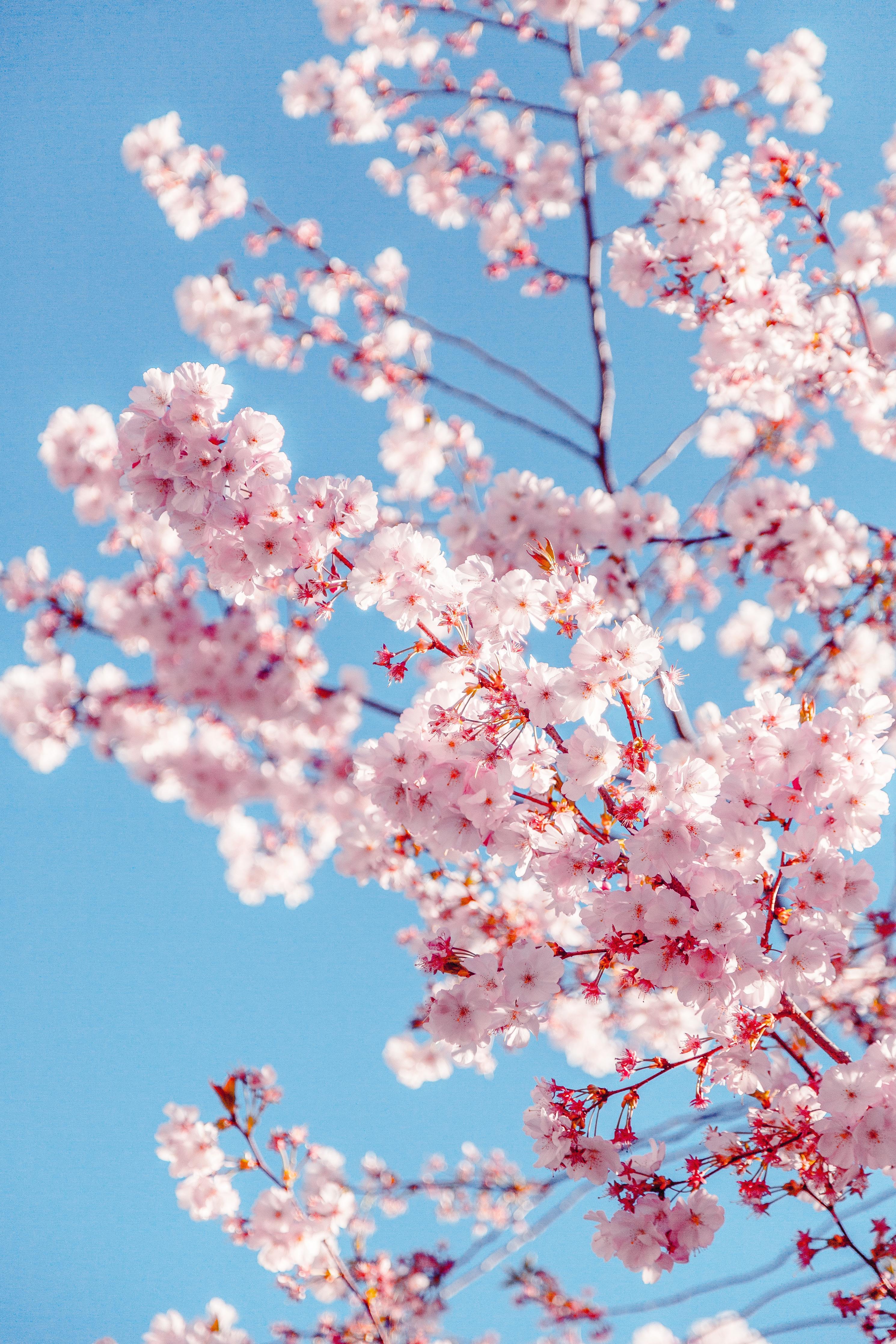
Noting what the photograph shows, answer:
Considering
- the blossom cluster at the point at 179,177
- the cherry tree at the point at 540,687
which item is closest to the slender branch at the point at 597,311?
the cherry tree at the point at 540,687

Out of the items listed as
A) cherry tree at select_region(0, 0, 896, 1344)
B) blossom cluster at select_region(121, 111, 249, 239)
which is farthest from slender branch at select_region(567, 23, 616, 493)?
blossom cluster at select_region(121, 111, 249, 239)

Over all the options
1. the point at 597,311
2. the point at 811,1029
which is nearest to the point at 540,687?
the point at 811,1029

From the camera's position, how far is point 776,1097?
7.79 ft

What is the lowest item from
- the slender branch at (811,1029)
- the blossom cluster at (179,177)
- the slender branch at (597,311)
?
the slender branch at (811,1029)

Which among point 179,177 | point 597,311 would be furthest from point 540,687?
point 179,177

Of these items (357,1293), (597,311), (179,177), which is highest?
(179,177)

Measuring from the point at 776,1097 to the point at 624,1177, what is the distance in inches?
21.2

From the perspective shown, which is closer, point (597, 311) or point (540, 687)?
point (540, 687)

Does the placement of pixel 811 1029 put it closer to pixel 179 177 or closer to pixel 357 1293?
pixel 357 1293

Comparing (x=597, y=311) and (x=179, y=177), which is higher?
(x=179, y=177)

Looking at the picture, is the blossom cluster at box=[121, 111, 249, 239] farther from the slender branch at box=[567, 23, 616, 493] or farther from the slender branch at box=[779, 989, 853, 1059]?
the slender branch at box=[779, 989, 853, 1059]

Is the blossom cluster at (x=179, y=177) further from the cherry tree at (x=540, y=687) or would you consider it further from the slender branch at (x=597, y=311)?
the slender branch at (x=597, y=311)

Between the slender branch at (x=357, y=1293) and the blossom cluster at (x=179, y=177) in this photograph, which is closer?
the slender branch at (x=357, y=1293)

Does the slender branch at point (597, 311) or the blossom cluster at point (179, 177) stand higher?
the blossom cluster at point (179, 177)
